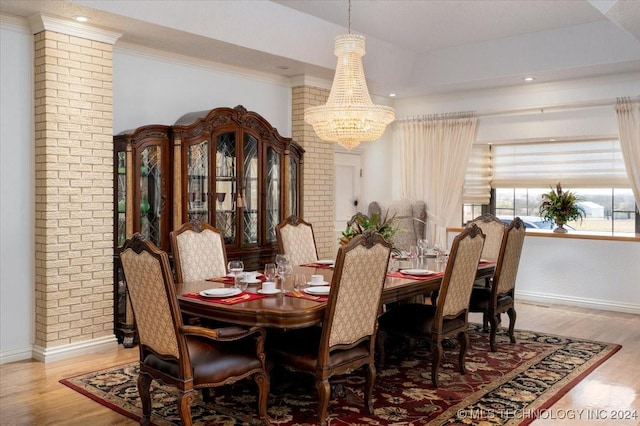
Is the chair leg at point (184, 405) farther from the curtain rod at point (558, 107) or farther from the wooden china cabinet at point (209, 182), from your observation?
the curtain rod at point (558, 107)

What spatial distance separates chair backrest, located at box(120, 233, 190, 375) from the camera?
268 centimetres

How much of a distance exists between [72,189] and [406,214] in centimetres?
435

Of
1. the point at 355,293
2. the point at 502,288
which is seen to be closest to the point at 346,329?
the point at 355,293

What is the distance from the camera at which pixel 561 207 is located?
6633 mm

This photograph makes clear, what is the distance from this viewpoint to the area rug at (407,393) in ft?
10.5

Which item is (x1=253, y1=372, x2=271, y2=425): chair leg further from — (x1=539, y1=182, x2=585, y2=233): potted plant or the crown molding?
(x1=539, y1=182, x2=585, y2=233): potted plant

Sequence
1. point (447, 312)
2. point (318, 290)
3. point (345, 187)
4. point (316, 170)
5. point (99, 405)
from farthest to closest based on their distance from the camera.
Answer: point (345, 187) → point (316, 170) → point (447, 312) → point (99, 405) → point (318, 290)

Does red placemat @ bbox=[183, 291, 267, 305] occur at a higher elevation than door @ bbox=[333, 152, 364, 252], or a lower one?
lower

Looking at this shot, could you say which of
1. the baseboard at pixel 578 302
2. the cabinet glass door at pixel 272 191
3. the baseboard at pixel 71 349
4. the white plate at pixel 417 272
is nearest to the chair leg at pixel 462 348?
the white plate at pixel 417 272

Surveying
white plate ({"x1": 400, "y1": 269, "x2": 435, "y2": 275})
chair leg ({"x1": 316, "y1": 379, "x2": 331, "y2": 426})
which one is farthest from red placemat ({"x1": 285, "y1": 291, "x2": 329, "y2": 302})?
white plate ({"x1": 400, "y1": 269, "x2": 435, "y2": 275})

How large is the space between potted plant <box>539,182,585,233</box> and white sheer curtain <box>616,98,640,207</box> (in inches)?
26.7

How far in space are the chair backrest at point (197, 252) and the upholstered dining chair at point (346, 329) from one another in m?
0.96

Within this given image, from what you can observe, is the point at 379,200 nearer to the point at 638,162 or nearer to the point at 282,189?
the point at 282,189

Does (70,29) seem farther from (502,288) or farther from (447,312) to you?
(502,288)
